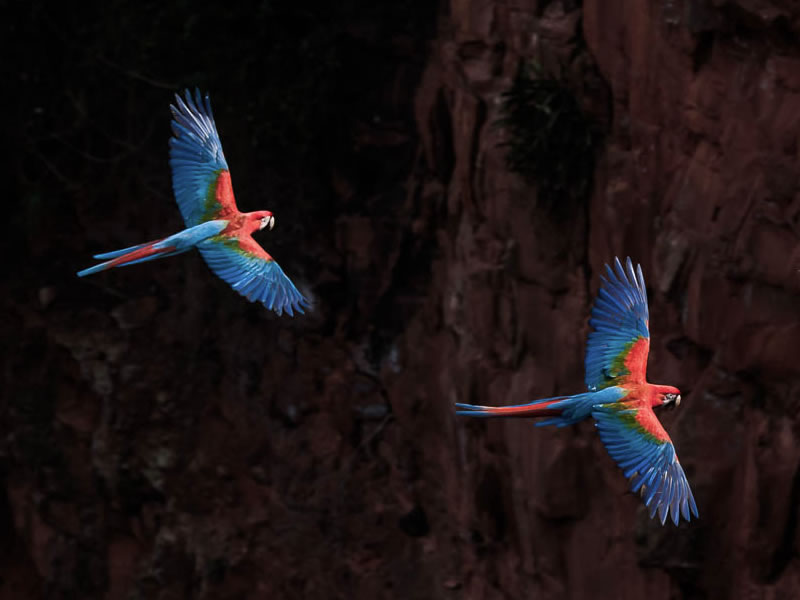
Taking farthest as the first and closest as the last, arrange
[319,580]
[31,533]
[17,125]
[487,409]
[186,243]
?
1. [31,533]
2. [17,125]
3. [319,580]
4. [186,243]
5. [487,409]

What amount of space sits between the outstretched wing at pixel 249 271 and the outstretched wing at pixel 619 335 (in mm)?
1499

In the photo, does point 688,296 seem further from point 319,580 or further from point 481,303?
point 319,580

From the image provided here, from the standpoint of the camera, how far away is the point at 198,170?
8.62m

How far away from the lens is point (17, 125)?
1609 centimetres

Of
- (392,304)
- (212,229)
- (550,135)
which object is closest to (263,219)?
(212,229)

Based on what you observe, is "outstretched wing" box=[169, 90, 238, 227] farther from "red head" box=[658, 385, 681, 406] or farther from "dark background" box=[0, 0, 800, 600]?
"dark background" box=[0, 0, 800, 600]

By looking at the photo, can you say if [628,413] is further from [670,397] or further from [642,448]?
[670,397]

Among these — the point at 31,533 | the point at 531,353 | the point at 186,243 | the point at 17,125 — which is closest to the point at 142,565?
the point at 31,533

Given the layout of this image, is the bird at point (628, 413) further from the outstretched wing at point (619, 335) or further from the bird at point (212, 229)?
the bird at point (212, 229)

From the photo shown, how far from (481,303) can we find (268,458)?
3.58 metres

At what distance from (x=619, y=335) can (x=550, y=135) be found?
3239mm

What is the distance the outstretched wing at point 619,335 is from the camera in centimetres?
801

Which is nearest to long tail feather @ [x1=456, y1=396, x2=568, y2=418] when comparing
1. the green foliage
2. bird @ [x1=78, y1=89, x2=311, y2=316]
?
bird @ [x1=78, y1=89, x2=311, y2=316]

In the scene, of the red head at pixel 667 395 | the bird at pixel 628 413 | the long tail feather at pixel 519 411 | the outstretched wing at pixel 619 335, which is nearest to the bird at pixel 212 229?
the long tail feather at pixel 519 411
